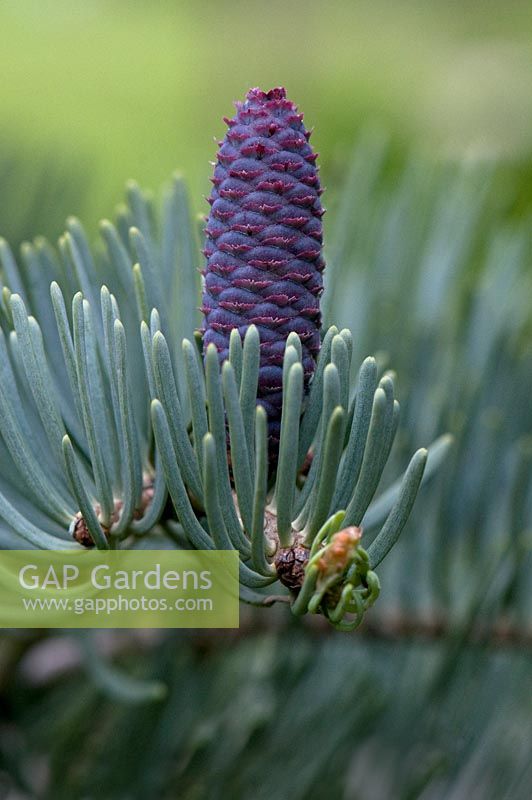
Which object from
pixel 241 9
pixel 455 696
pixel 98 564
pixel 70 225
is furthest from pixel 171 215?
pixel 241 9

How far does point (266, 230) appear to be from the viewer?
28cm

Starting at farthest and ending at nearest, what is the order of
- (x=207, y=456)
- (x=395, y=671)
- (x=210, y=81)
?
1. (x=210, y=81)
2. (x=395, y=671)
3. (x=207, y=456)

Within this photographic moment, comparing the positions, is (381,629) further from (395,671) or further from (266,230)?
(266,230)

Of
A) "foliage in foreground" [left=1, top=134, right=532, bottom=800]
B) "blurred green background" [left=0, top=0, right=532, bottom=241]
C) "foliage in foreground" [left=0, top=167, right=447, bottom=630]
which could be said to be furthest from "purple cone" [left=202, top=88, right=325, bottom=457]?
"blurred green background" [left=0, top=0, right=532, bottom=241]

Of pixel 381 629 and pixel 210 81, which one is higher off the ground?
pixel 210 81

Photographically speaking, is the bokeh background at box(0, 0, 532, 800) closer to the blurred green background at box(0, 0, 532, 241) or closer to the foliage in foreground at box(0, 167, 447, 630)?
the blurred green background at box(0, 0, 532, 241)

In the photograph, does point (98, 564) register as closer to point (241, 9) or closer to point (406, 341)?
point (406, 341)

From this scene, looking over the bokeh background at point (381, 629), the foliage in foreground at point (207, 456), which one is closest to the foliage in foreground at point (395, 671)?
the bokeh background at point (381, 629)

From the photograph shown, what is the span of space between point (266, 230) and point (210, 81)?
0.57 meters

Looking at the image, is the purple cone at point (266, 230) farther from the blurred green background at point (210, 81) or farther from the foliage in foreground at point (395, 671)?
the blurred green background at point (210, 81)

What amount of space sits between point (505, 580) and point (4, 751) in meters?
0.26

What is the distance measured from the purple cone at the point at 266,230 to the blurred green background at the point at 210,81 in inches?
11.1

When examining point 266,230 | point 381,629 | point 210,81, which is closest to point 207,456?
point 266,230

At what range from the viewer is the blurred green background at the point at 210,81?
63cm
